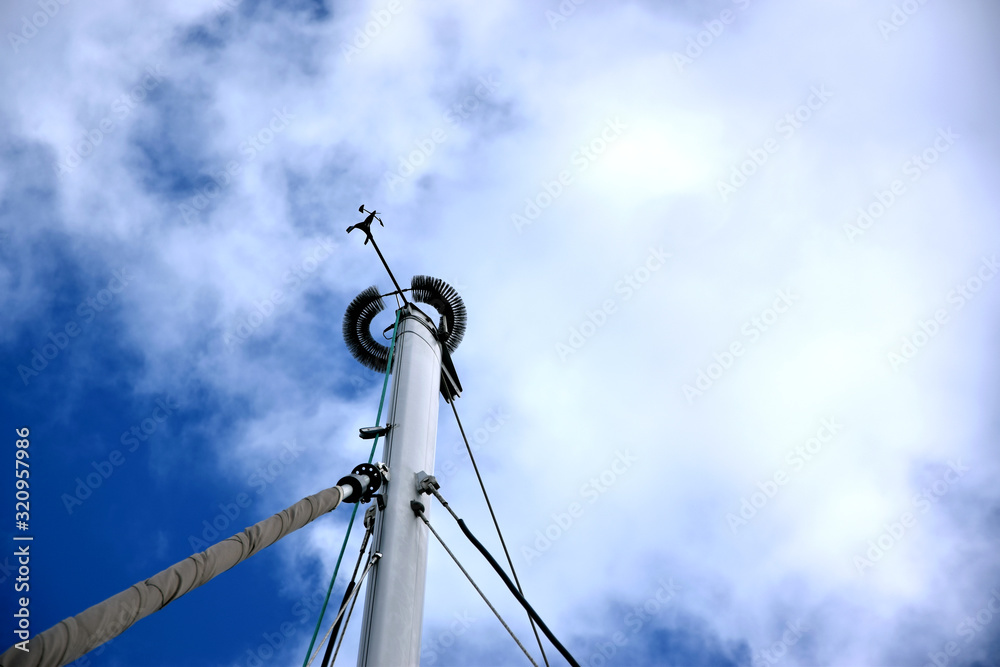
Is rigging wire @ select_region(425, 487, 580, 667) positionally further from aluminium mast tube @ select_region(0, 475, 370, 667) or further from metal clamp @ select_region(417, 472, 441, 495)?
aluminium mast tube @ select_region(0, 475, 370, 667)

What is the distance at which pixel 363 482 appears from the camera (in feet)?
22.8

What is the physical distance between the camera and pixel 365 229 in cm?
919

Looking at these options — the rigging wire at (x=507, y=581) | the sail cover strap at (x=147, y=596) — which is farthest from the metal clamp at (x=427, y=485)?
the sail cover strap at (x=147, y=596)

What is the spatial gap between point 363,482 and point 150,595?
107 inches

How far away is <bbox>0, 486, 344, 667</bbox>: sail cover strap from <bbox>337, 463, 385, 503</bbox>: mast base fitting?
43 cm

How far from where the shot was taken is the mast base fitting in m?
6.82

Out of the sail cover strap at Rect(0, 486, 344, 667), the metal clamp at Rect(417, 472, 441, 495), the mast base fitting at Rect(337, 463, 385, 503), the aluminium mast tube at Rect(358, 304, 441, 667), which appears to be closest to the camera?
the sail cover strap at Rect(0, 486, 344, 667)

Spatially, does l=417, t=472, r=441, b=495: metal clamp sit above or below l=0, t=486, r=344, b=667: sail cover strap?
above

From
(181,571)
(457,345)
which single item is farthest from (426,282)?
(181,571)

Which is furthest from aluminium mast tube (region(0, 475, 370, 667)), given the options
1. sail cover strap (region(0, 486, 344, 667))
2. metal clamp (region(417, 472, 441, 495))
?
metal clamp (region(417, 472, 441, 495))

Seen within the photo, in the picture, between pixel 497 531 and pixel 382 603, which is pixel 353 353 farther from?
pixel 382 603

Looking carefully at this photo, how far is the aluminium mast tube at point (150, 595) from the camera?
3547mm

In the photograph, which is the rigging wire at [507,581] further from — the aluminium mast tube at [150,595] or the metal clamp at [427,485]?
the aluminium mast tube at [150,595]

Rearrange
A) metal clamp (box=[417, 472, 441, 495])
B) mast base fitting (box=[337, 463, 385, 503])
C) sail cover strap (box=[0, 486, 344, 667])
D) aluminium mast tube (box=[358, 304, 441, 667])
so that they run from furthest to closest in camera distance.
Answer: metal clamp (box=[417, 472, 441, 495]) → mast base fitting (box=[337, 463, 385, 503]) → aluminium mast tube (box=[358, 304, 441, 667]) → sail cover strap (box=[0, 486, 344, 667])
